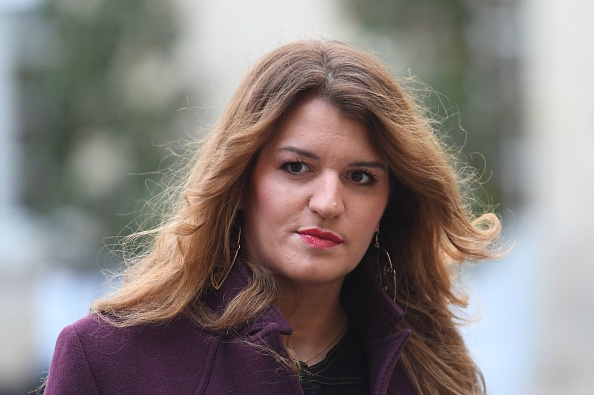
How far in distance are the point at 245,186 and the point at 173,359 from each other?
2.02ft

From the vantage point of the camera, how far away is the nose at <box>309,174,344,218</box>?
3.73 m

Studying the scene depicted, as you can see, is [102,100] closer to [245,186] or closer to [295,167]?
[245,186]

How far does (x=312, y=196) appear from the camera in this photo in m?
3.75

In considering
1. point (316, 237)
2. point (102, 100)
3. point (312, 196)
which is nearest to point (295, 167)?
point (312, 196)

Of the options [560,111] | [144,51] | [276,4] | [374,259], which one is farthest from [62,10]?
[374,259]

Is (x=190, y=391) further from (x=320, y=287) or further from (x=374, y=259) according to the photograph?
(x=374, y=259)

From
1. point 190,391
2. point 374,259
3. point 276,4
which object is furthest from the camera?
point 276,4

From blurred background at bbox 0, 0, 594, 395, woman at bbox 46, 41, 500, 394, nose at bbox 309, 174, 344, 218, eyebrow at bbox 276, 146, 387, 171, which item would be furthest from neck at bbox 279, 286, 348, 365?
blurred background at bbox 0, 0, 594, 395

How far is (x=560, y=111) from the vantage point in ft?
52.3

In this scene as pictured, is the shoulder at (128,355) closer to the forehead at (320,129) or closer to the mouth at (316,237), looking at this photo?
the mouth at (316,237)

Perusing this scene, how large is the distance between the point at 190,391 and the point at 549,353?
958 cm

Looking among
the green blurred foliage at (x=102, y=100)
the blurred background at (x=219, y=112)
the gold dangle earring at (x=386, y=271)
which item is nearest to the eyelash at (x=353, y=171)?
the gold dangle earring at (x=386, y=271)

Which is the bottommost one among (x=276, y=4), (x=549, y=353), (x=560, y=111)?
(x=549, y=353)

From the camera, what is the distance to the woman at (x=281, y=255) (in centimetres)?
368
